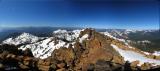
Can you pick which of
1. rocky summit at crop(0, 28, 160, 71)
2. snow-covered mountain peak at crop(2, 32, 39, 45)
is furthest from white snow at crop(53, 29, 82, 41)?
snow-covered mountain peak at crop(2, 32, 39, 45)

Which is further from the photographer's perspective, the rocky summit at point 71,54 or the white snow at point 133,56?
the white snow at point 133,56

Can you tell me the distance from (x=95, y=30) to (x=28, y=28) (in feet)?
1.69

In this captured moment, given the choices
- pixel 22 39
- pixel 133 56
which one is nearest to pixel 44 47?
pixel 22 39

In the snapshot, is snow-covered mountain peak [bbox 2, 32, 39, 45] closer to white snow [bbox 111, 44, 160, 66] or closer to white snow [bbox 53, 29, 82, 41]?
white snow [bbox 53, 29, 82, 41]

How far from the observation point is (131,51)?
12.0 feet

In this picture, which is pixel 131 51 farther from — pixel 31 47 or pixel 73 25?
pixel 31 47

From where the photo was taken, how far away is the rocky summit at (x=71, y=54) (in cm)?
338

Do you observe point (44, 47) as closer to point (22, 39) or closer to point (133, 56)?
point (22, 39)

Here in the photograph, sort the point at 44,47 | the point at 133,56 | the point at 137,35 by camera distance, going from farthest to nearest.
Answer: the point at 137,35 → the point at 133,56 → the point at 44,47

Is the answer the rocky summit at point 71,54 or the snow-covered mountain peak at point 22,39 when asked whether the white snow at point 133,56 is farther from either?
the snow-covered mountain peak at point 22,39

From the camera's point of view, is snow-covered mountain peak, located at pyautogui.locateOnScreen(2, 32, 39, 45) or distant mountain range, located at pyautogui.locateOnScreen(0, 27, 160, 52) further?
distant mountain range, located at pyautogui.locateOnScreen(0, 27, 160, 52)

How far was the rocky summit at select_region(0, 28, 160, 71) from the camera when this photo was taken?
3.38 metres

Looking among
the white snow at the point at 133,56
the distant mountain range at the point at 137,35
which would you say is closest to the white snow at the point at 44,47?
the distant mountain range at the point at 137,35

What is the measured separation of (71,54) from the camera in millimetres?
3447
